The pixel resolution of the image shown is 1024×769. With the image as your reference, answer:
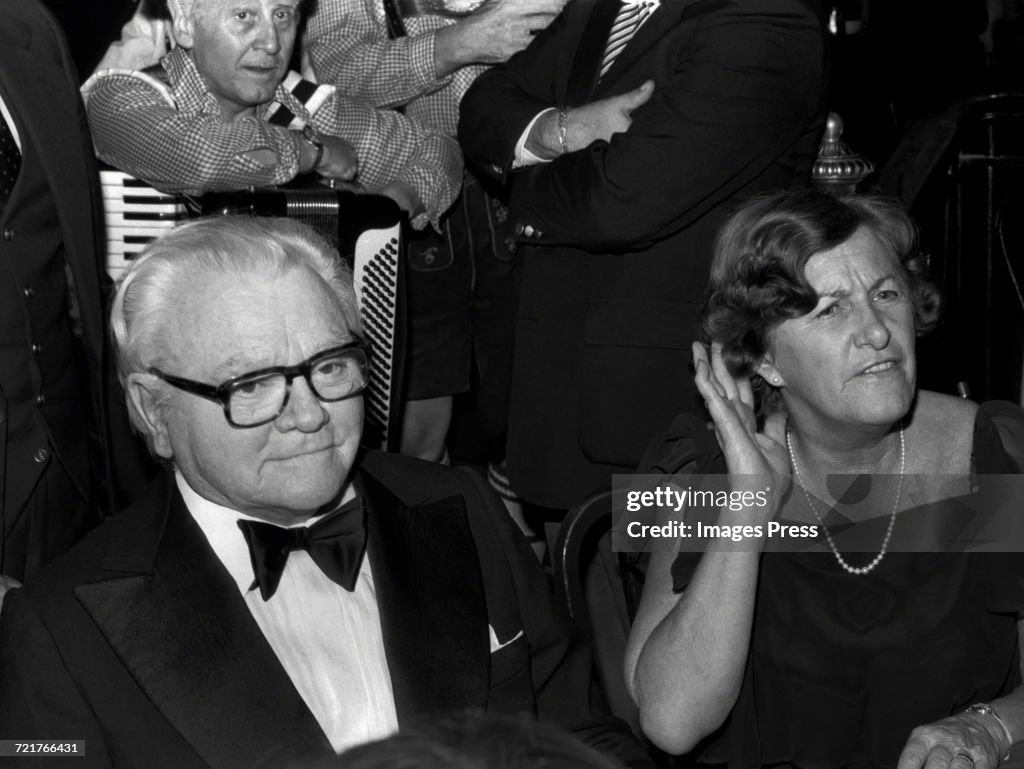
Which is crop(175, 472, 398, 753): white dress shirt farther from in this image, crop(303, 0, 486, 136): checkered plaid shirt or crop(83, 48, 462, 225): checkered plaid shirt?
crop(303, 0, 486, 136): checkered plaid shirt

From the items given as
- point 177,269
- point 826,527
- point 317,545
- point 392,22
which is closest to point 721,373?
point 826,527

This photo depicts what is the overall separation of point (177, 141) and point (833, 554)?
153 centimetres

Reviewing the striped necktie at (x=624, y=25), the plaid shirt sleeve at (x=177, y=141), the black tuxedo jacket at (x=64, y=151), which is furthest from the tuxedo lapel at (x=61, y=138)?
the striped necktie at (x=624, y=25)

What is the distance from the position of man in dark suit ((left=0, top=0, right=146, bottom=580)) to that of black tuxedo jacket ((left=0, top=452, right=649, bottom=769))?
65 centimetres

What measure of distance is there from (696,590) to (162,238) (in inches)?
37.1

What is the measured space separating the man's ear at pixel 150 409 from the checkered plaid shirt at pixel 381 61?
147 cm

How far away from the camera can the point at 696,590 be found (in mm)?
2096

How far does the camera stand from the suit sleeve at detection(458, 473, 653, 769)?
6.38 ft

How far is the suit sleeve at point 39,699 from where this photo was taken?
1692 mm

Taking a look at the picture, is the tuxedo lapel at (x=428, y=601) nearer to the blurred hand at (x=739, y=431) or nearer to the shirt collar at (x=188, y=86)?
the blurred hand at (x=739, y=431)

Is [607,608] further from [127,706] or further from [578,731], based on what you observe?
[127,706]

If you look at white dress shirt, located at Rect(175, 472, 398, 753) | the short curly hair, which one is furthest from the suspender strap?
white dress shirt, located at Rect(175, 472, 398, 753)

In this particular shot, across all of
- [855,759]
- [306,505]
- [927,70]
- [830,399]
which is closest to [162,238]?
[306,505]

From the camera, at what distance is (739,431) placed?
2.18 m
